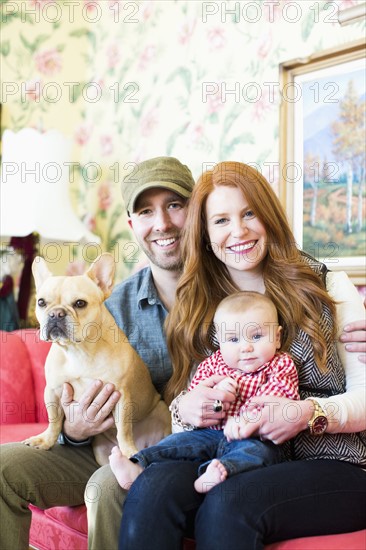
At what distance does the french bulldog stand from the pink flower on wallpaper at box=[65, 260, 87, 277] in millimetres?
1504

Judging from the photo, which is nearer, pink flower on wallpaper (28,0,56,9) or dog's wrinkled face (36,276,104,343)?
dog's wrinkled face (36,276,104,343)

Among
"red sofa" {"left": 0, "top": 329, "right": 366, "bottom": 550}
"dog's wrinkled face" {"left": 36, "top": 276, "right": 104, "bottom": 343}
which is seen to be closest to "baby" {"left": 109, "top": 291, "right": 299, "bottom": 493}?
"dog's wrinkled face" {"left": 36, "top": 276, "right": 104, "bottom": 343}

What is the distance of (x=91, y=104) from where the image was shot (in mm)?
3184

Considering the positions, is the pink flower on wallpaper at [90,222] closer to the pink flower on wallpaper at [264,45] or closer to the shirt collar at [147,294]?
the pink flower on wallpaper at [264,45]

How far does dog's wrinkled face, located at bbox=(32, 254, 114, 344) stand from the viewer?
4.89ft

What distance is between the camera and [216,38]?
2.59 m

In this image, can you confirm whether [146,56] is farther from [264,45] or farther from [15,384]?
[15,384]

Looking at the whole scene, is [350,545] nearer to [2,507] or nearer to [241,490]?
[241,490]

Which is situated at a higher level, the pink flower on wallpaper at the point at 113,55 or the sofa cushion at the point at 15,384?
the pink flower on wallpaper at the point at 113,55

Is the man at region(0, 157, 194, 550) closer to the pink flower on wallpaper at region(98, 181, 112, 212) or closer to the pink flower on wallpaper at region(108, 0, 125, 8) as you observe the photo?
the pink flower on wallpaper at region(98, 181, 112, 212)

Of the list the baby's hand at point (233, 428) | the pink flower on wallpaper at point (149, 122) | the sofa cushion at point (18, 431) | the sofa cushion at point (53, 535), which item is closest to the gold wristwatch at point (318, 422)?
the baby's hand at point (233, 428)

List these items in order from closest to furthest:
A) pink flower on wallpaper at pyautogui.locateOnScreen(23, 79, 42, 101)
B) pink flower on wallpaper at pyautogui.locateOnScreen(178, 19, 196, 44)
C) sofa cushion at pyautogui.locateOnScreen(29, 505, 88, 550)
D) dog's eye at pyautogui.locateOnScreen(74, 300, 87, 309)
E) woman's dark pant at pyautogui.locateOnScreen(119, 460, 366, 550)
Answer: woman's dark pant at pyautogui.locateOnScreen(119, 460, 366, 550) → dog's eye at pyautogui.locateOnScreen(74, 300, 87, 309) → sofa cushion at pyautogui.locateOnScreen(29, 505, 88, 550) → pink flower on wallpaper at pyautogui.locateOnScreen(178, 19, 196, 44) → pink flower on wallpaper at pyautogui.locateOnScreen(23, 79, 42, 101)

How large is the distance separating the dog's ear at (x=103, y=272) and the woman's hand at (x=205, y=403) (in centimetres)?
35

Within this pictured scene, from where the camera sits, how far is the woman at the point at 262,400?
1226mm
